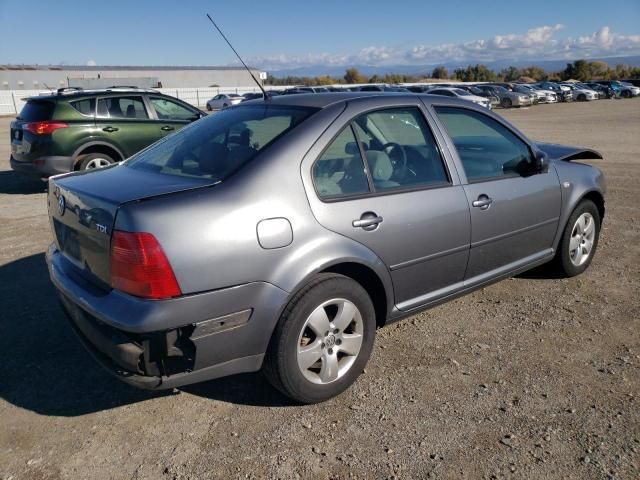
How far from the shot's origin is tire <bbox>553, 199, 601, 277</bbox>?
15.1ft

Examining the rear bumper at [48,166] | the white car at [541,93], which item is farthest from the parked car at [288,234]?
the white car at [541,93]

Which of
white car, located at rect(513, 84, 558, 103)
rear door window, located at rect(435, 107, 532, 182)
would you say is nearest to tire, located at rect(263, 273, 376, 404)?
rear door window, located at rect(435, 107, 532, 182)

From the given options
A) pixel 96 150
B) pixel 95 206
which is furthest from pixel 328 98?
pixel 96 150

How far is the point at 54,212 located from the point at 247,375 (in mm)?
1549

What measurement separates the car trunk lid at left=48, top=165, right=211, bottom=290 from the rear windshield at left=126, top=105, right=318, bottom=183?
0.45 ft

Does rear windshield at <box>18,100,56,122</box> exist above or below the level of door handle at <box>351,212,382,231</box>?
above

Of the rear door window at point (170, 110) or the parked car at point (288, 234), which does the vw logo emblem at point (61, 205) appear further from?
the rear door window at point (170, 110)

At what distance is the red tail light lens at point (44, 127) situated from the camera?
819cm

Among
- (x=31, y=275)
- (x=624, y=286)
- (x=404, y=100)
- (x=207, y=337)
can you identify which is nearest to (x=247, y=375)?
(x=207, y=337)

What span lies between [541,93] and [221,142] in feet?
135

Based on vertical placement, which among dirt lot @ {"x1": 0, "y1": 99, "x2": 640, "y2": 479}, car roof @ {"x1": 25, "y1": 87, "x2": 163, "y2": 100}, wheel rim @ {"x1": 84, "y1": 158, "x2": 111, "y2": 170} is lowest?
dirt lot @ {"x1": 0, "y1": 99, "x2": 640, "y2": 479}

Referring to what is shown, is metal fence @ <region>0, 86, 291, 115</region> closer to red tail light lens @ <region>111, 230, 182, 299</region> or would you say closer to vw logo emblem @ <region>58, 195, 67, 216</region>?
vw logo emblem @ <region>58, 195, 67, 216</region>

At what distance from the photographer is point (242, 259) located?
2.60m

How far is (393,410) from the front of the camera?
9.82ft
